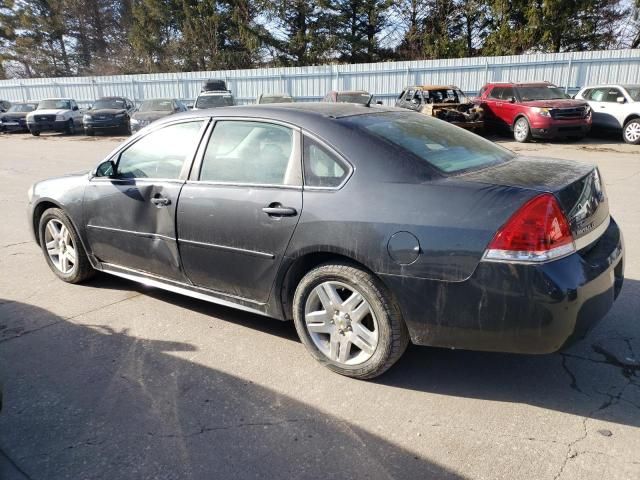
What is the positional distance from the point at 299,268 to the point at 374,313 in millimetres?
565

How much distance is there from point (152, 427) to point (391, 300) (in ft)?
4.74

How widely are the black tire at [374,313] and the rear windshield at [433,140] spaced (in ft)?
2.54

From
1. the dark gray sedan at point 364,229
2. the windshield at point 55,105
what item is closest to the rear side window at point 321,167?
the dark gray sedan at point 364,229

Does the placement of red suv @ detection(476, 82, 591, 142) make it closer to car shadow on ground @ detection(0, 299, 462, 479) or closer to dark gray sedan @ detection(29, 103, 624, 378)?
dark gray sedan @ detection(29, 103, 624, 378)

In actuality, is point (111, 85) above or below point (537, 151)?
above

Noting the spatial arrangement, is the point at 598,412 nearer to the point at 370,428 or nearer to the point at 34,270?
the point at 370,428

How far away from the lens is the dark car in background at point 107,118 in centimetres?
2238

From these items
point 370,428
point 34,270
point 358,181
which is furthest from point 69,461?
point 34,270

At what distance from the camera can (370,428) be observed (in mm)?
2777

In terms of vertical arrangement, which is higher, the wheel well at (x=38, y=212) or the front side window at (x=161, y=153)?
the front side window at (x=161, y=153)

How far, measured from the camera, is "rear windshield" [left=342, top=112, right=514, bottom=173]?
3195 millimetres

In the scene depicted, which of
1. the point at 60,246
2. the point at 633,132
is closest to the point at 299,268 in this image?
the point at 60,246

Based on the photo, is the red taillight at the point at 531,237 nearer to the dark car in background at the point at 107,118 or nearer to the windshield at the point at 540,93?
the windshield at the point at 540,93

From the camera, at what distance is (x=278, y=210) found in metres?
3.27
